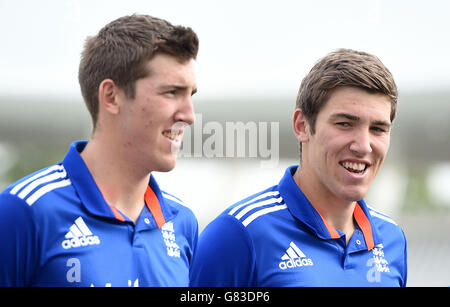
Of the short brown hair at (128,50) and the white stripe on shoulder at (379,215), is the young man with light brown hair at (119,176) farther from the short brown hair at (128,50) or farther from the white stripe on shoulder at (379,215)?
the white stripe on shoulder at (379,215)

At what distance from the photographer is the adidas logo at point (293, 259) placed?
2.08 m

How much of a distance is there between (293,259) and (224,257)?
274 millimetres

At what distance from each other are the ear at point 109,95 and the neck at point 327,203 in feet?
2.90

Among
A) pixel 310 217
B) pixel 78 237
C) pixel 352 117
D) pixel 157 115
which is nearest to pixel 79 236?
pixel 78 237

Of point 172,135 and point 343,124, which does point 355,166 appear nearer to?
point 343,124

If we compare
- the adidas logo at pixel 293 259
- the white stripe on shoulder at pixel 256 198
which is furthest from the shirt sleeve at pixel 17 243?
the adidas logo at pixel 293 259

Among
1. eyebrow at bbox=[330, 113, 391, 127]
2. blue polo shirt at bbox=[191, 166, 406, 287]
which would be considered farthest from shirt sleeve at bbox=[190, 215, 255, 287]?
eyebrow at bbox=[330, 113, 391, 127]

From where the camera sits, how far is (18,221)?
1698mm

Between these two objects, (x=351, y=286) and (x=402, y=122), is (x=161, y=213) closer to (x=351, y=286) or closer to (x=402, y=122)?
(x=351, y=286)

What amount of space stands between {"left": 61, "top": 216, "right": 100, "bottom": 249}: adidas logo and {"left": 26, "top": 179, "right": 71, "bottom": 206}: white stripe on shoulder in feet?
0.46

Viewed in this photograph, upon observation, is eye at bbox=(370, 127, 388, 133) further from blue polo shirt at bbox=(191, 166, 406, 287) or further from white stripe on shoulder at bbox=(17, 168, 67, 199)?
white stripe on shoulder at bbox=(17, 168, 67, 199)

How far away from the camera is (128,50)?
77.0 inches

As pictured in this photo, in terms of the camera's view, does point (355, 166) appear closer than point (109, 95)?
No

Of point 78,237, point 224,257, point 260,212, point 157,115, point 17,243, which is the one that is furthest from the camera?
point 260,212
